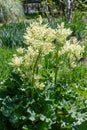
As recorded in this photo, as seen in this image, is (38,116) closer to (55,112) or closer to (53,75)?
(55,112)

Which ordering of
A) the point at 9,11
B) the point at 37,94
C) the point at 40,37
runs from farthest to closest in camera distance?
the point at 9,11
the point at 37,94
the point at 40,37

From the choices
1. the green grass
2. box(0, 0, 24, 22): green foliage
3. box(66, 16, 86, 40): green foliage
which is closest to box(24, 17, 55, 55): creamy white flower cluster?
the green grass

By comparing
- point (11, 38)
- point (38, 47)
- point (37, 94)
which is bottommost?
point (11, 38)

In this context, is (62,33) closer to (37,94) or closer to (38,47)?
(38,47)

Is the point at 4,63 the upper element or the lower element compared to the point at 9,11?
upper

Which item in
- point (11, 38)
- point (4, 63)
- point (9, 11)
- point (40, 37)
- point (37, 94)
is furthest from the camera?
point (9, 11)

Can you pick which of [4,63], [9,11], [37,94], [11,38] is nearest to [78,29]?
[11,38]

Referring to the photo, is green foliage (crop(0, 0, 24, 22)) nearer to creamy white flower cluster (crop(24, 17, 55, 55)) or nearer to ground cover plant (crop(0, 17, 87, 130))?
ground cover plant (crop(0, 17, 87, 130))

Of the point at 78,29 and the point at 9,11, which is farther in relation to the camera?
the point at 9,11

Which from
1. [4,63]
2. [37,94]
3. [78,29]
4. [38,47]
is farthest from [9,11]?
[38,47]

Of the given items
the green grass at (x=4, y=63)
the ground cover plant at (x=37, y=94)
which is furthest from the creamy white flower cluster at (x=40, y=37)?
the green grass at (x=4, y=63)

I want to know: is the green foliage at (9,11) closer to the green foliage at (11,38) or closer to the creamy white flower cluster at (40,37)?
the green foliage at (11,38)

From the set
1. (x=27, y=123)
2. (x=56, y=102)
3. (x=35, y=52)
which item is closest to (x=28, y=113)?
(x=27, y=123)

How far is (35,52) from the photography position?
10.4 feet
